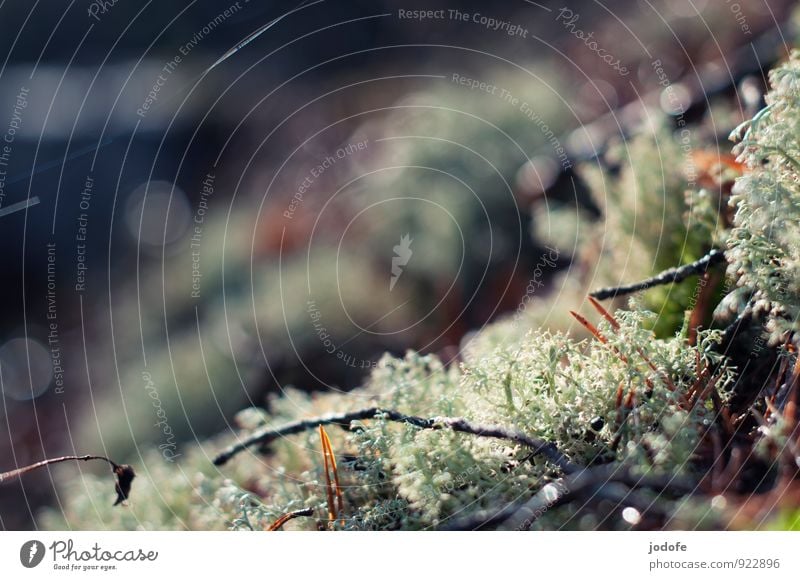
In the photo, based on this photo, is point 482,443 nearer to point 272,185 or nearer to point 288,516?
point 288,516

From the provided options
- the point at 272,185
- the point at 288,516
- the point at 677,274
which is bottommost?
the point at 288,516

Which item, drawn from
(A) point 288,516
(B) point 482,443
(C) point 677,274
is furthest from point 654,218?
(A) point 288,516

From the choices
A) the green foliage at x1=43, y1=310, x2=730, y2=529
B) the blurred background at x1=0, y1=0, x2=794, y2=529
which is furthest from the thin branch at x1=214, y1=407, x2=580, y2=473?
the blurred background at x1=0, y1=0, x2=794, y2=529

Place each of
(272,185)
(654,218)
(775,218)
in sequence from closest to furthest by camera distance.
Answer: (775,218), (654,218), (272,185)

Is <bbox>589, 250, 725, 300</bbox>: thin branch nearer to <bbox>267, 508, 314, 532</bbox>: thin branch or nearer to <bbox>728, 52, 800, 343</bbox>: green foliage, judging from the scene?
<bbox>728, 52, 800, 343</bbox>: green foliage

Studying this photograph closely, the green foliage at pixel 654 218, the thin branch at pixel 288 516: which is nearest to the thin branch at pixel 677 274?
the green foliage at pixel 654 218

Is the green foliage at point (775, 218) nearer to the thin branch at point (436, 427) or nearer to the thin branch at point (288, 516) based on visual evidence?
the thin branch at point (436, 427)

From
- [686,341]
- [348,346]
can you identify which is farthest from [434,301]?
[686,341]
